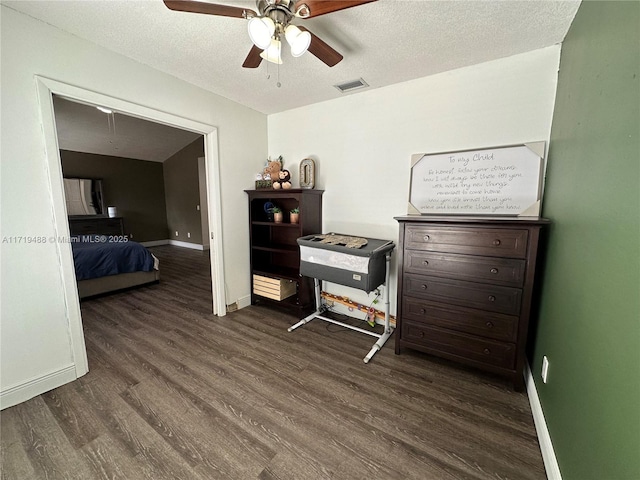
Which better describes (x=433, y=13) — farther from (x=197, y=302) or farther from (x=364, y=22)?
(x=197, y=302)

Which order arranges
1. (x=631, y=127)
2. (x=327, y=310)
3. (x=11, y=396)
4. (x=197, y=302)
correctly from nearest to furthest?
(x=631, y=127), (x=11, y=396), (x=327, y=310), (x=197, y=302)

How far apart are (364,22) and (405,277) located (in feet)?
5.67

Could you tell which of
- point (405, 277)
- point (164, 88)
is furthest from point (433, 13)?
point (164, 88)

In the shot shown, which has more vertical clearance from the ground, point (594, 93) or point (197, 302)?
point (594, 93)

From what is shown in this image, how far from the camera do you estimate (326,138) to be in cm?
276

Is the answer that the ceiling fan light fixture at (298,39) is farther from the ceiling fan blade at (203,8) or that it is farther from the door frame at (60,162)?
the door frame at (60,162)

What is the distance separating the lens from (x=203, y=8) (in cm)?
118

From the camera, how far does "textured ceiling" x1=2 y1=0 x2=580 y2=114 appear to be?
1.45 meters

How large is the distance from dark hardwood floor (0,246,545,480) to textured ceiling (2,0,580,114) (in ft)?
7.65

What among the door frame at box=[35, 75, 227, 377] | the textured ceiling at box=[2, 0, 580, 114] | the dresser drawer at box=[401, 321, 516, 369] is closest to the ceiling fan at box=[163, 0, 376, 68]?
the textured ceiling at box=[2, 0, 580, 114]

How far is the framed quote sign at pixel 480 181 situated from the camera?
1870 mm

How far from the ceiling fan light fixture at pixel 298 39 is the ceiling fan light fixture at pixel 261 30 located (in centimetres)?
Answer: 9

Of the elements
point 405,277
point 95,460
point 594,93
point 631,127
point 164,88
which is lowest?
point 95,460

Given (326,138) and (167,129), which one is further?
(167,129)
